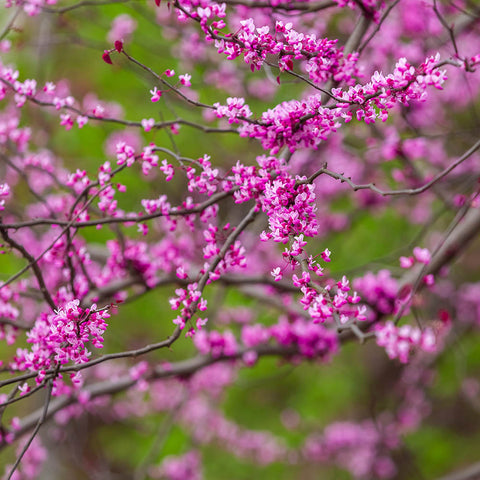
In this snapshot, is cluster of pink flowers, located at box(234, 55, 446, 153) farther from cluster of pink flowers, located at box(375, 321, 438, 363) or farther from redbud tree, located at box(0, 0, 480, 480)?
cluster of pink flowers, located at box(375, 321, 438, 363)

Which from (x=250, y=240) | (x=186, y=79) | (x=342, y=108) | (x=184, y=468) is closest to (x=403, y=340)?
(x=342, y=108)

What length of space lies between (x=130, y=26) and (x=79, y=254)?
3.00 meters

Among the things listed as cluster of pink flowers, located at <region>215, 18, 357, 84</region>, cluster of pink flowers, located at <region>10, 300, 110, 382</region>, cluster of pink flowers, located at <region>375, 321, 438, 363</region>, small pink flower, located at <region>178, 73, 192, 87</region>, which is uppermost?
small pink flower, located at <region>178, 73, 192, 87</region>

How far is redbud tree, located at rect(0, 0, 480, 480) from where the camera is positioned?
2260 mm

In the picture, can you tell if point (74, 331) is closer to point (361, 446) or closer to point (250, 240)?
point (250, 240)

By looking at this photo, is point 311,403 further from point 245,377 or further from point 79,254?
point 79,254

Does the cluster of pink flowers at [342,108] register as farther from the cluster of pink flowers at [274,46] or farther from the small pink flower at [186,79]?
the small pink flower at [186,79]

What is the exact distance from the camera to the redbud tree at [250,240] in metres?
A: 2.26

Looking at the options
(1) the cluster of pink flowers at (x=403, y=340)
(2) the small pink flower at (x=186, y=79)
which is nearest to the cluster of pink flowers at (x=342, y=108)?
(2) the small pink flower at (x=186, y=79)

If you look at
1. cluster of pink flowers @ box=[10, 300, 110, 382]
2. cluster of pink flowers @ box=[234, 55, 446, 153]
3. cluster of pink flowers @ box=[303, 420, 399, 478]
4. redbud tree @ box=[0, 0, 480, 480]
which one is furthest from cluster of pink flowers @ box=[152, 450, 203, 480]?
cluster of pink flowers @ box=[234, 55, 446, 153]

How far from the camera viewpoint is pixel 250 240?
221 inches

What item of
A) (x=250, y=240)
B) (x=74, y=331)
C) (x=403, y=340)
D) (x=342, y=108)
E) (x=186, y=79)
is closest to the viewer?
(x=403, y=340)

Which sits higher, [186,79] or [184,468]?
[186,79]

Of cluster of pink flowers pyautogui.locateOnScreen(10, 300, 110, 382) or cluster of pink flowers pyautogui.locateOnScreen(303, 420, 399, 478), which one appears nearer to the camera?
cluster of pink flowers pyautogui.locateOnScreen(10, 300, 110, 382)
